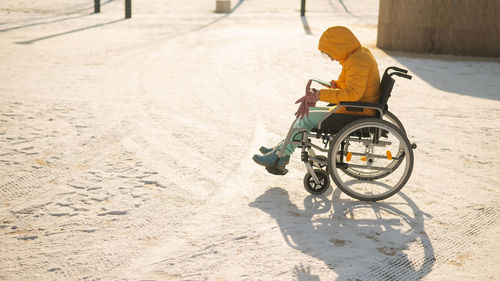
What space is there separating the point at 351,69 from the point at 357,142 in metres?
0.72

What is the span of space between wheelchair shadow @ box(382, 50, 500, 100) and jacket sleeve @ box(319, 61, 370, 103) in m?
5.09


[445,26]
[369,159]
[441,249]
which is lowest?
[441,249]

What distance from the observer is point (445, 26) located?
13109 millimetres

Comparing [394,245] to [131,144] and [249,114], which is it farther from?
[249,114]

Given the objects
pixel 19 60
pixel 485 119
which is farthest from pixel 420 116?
pixel 19 60

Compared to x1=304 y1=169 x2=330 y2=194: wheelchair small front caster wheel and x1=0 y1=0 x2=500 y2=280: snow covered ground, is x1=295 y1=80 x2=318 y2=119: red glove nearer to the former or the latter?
x1=304 y1=169 x2=330 y2=194: wheelchair small front caster wheel

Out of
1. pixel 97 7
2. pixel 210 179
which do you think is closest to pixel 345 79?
pixel 210 179

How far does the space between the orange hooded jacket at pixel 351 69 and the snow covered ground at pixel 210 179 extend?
3.12 feet

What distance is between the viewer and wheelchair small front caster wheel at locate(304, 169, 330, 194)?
5.40m

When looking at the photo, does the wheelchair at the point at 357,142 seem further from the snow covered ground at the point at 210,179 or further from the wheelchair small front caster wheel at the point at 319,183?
the snow covered ground at the point at 210,179

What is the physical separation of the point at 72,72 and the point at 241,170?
5530 mm

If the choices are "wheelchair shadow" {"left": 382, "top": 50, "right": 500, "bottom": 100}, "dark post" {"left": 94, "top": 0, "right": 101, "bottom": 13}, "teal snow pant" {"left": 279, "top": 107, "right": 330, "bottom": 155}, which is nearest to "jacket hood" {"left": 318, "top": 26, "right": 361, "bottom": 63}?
"teal snow pant" {"left": 279, "top": 107, "right": 330, "bottom": 155}

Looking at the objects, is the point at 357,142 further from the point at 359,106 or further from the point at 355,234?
the point at 355,234

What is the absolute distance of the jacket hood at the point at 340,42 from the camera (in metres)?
5.02
